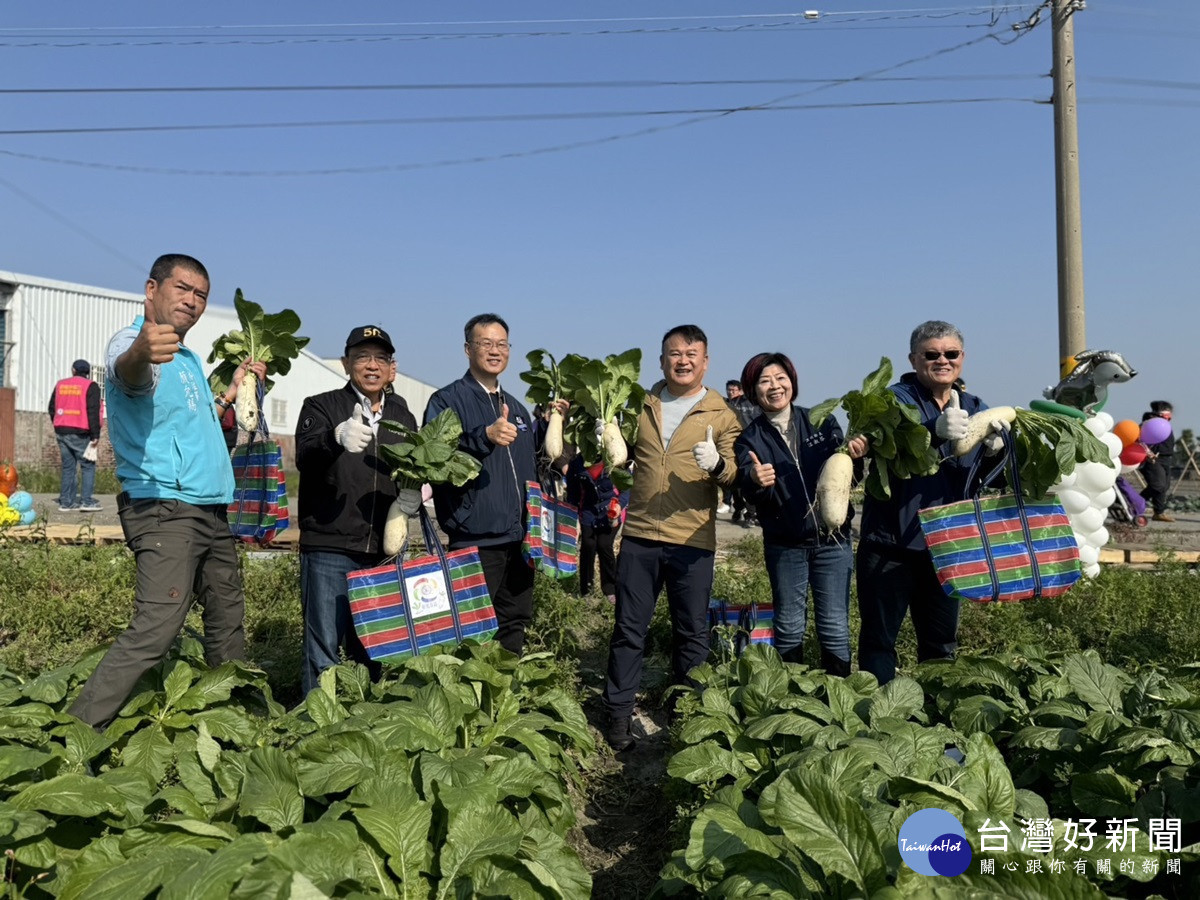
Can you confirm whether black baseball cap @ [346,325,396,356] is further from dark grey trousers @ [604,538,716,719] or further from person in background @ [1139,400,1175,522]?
person in background @ [1139,400,1175,522]

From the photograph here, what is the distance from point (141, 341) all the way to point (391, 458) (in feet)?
3.90

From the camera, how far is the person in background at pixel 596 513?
6914 millimetres

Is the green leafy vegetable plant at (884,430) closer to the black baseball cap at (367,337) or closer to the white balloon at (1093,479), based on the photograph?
the black baseball cap at (367,337)

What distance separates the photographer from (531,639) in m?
5.46

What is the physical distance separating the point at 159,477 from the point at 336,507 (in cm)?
85

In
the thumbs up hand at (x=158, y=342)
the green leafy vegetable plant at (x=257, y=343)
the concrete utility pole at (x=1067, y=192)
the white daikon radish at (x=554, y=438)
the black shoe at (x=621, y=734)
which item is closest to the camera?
the thumbs up hand at (x=158, y=342)

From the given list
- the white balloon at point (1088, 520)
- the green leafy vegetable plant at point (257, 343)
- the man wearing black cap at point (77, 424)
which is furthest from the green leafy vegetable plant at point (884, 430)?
the man wearing black cap at point (77, 424)

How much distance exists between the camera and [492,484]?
417 centimetres

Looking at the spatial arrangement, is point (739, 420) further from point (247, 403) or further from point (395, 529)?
point (247, 403)

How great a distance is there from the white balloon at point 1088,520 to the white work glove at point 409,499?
5.53 metres

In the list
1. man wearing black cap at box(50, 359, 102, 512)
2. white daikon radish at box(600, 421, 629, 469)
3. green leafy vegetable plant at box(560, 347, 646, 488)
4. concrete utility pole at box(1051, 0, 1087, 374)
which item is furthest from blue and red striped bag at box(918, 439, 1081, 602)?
man wearing black cap at box(50, 359, 102, 512)

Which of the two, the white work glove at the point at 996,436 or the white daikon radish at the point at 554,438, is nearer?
the white work glove at the point at 996,436

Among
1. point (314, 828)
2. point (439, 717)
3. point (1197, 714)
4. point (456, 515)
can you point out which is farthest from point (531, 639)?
point (1197, 714)

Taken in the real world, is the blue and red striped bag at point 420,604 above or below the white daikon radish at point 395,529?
below
